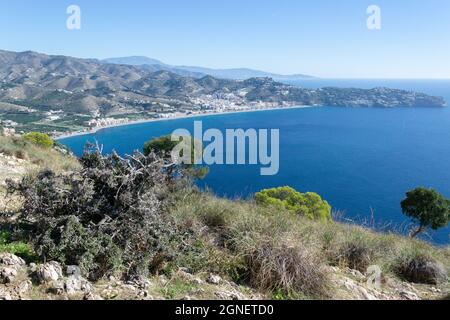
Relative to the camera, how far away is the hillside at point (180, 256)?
3262mm

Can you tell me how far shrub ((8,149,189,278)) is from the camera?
3.41 m

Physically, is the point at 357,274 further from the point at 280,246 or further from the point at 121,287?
the point at 121,287

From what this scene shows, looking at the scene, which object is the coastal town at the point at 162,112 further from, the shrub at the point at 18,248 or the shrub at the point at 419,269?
the shrub at the point at 419,269

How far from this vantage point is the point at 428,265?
15.9 ft

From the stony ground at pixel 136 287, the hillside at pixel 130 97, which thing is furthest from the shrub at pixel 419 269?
the hillside at pixel 130 97

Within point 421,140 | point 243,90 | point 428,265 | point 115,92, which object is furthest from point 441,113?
point 428,265

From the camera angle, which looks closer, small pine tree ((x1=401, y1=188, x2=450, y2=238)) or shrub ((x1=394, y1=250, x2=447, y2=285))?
shrub ((x1=394, y1=250, x2=447, y2=285))

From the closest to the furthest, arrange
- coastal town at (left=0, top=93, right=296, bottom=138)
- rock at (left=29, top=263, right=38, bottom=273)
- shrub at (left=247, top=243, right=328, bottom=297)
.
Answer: rock at (left=29, top=263, right=38, bottom=273) → shrub at (left=247, top=243, right=328, bottom=297) → coastal town at (left=0, top=93, right=296, bottom=138)

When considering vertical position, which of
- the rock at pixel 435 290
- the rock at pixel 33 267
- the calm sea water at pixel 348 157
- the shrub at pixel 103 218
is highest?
the shrub at pixel 103 218

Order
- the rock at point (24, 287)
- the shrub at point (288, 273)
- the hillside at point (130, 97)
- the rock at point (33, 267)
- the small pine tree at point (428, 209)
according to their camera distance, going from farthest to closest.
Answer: the hillside at point (130, 97), the small pine tree at point (428, 209), the shrub at point (288, 273), the rock at point (33, 267), the rock at point (24, 287)

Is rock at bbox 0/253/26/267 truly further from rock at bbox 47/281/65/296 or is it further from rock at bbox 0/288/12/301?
rock at bbox 47/281/65/296

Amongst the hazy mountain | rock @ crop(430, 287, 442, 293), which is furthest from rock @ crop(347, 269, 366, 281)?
the hazy mountain

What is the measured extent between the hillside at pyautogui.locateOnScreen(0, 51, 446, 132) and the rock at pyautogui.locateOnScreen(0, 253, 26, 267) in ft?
265

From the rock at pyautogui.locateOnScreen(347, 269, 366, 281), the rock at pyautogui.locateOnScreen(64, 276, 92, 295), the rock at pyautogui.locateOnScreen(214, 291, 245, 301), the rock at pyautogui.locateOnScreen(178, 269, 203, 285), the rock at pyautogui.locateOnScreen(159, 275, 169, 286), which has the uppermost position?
the rock at pyautogui.locateOnScreen(64, 276, 92, 295)
